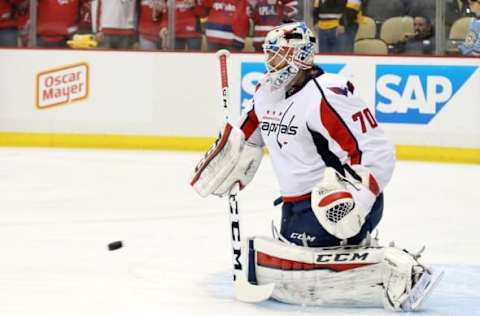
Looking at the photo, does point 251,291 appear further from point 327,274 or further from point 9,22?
point 9,22

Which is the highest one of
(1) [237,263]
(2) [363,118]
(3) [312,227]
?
(2) [363,118]

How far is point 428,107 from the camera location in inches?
391

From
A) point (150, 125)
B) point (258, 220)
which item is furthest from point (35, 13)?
point (258, 220)

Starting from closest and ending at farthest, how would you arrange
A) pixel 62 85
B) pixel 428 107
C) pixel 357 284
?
pixel 357 284
pixel 428 107
pixel 62 85

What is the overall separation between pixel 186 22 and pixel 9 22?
1548 mm

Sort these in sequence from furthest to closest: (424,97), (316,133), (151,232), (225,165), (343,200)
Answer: (424,97) → (151,232) → (225,165) → (316,133) → (343,200)

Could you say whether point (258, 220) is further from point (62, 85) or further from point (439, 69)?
point (62, 85)

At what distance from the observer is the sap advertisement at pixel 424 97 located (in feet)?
32.3

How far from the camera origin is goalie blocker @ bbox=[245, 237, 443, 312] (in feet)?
13.9

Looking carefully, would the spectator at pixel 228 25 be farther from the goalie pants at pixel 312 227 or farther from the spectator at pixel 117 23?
the goalie pants at pixel 312 227

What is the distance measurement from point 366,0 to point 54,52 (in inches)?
103

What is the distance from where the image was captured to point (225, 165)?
4.50 m

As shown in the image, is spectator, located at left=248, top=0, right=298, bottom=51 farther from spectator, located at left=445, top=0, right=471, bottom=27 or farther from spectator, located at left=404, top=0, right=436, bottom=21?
spectator, located at left=445, top=0, right=471, bottom=27

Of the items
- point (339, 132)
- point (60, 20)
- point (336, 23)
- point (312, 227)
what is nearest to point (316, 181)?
point (312, 227)
